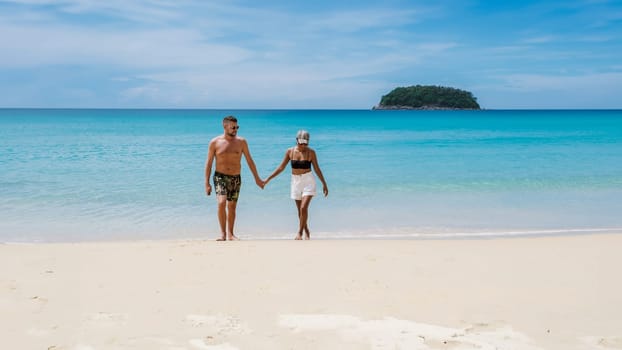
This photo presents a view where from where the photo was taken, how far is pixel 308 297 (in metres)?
4.37

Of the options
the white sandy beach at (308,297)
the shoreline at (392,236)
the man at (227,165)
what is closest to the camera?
the white sandy beach at (308,297)

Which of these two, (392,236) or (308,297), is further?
(392,236)

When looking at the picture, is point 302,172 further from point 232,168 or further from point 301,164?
point 232,168

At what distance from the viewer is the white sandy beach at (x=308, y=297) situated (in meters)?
3.57

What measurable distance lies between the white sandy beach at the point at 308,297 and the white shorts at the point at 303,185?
124 centimetres

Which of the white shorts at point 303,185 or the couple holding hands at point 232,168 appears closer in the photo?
the couple holding hands at point 232,168

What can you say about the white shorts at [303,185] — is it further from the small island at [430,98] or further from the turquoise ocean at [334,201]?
the small island at [430,98]

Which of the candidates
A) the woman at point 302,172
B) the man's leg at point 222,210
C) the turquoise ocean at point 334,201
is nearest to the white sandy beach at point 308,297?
the man's leg at point 222,210

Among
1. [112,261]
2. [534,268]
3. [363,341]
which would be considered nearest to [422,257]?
[534,268]

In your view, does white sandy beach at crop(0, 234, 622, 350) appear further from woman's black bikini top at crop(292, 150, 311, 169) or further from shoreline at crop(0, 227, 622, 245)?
shoreline at crop(0, 227, 622, 245)

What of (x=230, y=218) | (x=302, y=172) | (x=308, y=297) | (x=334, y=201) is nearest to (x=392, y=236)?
(x=302, y=172)

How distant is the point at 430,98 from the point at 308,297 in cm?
15655

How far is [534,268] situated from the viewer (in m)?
5.23

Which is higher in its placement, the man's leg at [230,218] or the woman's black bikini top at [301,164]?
the woman's black bikini top at [301,164]
